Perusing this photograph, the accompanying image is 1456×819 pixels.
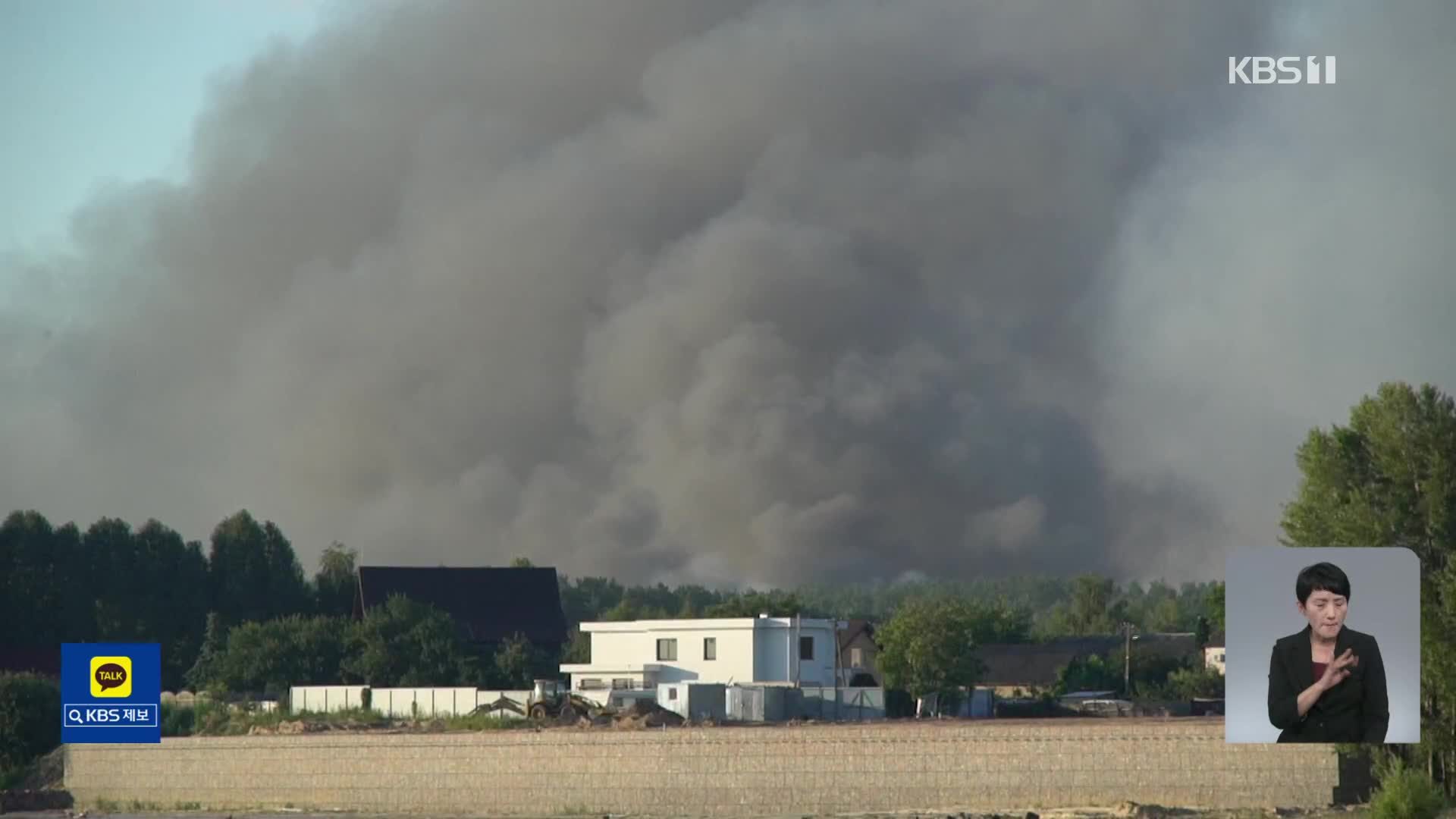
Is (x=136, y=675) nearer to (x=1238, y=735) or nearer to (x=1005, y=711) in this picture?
(x=1005, y=711)

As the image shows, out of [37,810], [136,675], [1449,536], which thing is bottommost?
[37,810]

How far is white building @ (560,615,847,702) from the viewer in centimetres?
7525

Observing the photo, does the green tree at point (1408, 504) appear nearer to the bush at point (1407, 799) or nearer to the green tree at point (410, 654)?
the bush at point (1407, 799)

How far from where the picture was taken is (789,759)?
5441 centimetres

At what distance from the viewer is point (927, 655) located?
253ft

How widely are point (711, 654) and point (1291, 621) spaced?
46.9 metres

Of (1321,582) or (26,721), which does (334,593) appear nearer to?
(26,721)

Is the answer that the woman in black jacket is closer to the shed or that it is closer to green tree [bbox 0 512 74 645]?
the shed

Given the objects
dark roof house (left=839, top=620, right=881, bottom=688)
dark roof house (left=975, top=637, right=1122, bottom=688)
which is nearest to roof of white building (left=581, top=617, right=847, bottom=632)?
dark roof house (left=839, top=620, right=881, bottom=688)

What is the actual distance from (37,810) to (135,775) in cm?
398

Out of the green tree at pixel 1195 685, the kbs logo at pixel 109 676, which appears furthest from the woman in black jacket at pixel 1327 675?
the green tree at pixel 1195 685

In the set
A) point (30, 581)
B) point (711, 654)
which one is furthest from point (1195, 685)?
point (30, 581)

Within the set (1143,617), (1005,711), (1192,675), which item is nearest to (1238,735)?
(1005,711)

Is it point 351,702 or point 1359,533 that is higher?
point 1359,533
